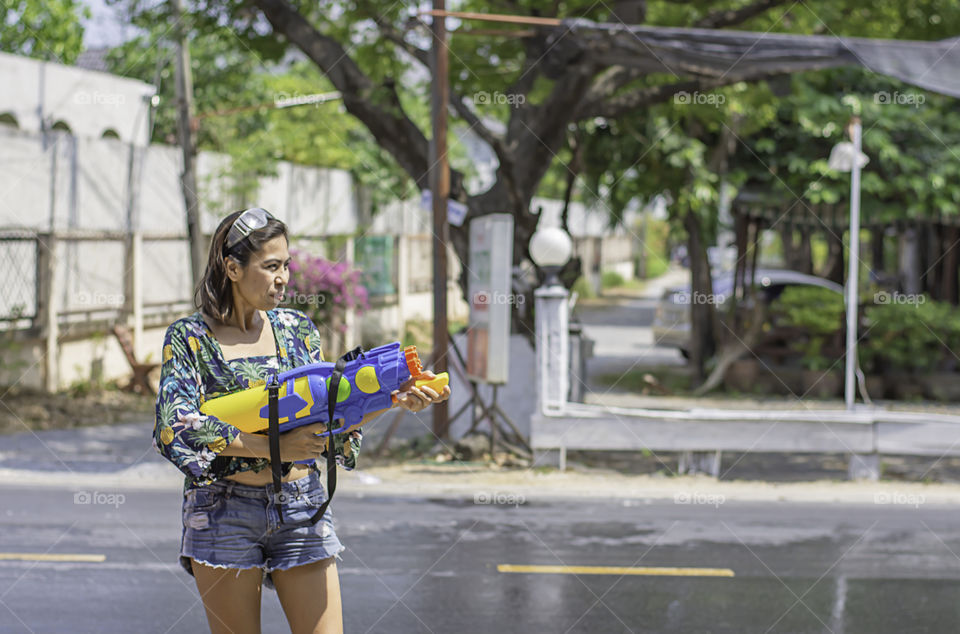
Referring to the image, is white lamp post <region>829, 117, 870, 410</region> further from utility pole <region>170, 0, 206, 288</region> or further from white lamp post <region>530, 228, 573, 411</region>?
utility pole <region>170, 0, 206, 288</region>

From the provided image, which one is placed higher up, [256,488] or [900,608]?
[256,488]

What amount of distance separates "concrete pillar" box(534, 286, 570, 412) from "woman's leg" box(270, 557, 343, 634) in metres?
7.27

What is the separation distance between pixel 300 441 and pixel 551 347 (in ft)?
25.0

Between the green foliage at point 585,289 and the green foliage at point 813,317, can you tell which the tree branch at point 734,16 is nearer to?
the green foliage at point 813,317

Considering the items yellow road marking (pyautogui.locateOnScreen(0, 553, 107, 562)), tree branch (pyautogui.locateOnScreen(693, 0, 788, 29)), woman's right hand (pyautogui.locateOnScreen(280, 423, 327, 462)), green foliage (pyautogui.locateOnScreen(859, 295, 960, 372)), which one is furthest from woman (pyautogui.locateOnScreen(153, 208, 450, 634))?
green foliage (pyautogui.locateOnScreen(859, 295, 960, 372))

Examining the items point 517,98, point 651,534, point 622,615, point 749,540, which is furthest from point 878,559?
point 517,98

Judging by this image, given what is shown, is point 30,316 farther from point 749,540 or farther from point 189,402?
point 189,402

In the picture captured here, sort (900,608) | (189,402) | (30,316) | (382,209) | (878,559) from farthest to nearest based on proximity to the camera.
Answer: (382,209) → (30,316) → (878,559) → (900,608) → (189,402)

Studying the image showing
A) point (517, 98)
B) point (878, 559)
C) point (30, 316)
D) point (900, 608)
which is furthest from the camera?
point (30, 316)

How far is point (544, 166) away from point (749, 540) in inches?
209

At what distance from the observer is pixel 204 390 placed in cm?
317

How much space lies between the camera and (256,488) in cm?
322

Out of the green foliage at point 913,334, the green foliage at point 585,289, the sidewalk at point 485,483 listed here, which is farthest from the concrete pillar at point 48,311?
the green foliage at point 585,289

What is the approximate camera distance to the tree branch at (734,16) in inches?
496
